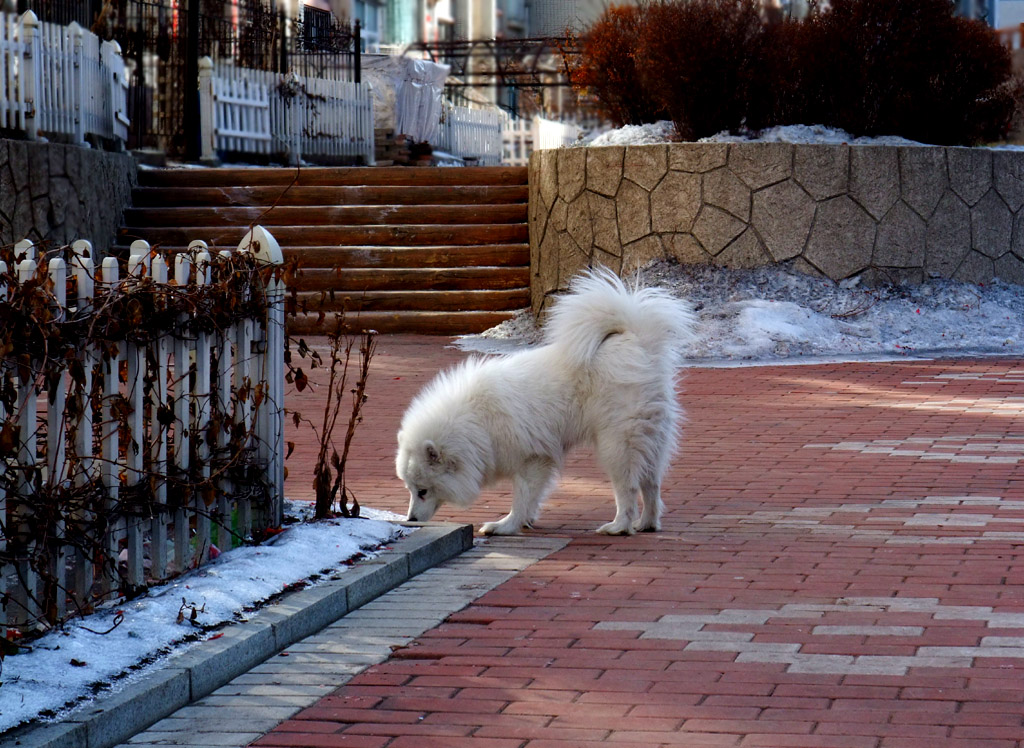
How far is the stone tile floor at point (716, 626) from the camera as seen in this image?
4.03 metres

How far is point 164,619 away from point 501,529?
243 centimetres

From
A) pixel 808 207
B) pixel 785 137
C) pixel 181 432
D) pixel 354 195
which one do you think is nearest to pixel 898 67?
pixel 785 137

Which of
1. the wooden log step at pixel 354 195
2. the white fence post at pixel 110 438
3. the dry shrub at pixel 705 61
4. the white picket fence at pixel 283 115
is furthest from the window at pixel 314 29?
the white fence post at pixel 110 438

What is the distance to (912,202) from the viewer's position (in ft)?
49.1

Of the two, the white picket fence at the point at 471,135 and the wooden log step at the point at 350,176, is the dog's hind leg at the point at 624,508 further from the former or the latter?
the white picket fence at the point at 471,135

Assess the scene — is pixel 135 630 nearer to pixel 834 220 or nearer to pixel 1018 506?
pixel 1018 506

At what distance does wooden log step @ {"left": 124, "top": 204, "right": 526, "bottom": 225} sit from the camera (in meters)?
18.4

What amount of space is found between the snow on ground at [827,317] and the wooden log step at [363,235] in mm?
2865

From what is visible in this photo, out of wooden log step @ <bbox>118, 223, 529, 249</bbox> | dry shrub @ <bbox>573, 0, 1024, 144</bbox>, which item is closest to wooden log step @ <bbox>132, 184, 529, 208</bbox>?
wooden log step @ <bbox>118, 223, 529, 249</bbox>

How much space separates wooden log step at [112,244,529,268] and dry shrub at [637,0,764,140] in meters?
2.70

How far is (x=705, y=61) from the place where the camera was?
16.0 metres

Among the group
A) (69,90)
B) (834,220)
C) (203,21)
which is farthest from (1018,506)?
(203,21)

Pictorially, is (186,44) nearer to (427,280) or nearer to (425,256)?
(425,256)

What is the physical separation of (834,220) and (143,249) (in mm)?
10892
